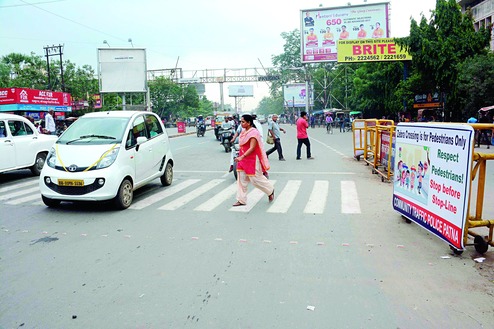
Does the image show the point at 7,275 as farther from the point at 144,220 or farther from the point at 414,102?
the point at 414,102

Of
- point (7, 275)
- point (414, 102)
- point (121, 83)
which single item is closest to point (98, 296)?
point (7, 275)

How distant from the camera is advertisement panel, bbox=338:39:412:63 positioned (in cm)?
2894

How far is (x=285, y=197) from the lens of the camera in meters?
8.49

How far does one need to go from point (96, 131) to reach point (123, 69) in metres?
31.3

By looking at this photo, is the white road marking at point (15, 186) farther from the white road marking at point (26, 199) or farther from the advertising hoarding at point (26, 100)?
the advertising hoarding at point (26, 100)

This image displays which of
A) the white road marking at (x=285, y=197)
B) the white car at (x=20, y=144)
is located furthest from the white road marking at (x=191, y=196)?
the white car at (x=20, y=144)

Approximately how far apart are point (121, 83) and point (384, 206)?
111 ft

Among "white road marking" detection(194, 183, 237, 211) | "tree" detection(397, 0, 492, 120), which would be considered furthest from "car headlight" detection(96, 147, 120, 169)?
"tree" detection(397, 0, 492, 120)

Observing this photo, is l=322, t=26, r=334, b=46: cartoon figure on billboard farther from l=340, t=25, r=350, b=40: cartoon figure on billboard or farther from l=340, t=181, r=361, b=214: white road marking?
l=340, t=181, r=361, b=214: white road marking

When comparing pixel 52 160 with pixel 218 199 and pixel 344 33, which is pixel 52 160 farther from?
pixel 344 33

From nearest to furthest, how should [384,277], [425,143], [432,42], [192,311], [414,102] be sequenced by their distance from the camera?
[192,311], [384,277], [425,143], [432,42], [414,102]

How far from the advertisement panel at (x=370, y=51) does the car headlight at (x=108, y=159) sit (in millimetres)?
24689

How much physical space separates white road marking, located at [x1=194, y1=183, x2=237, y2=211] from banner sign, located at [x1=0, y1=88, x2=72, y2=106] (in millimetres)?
30546

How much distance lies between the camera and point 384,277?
4285 millimetres
